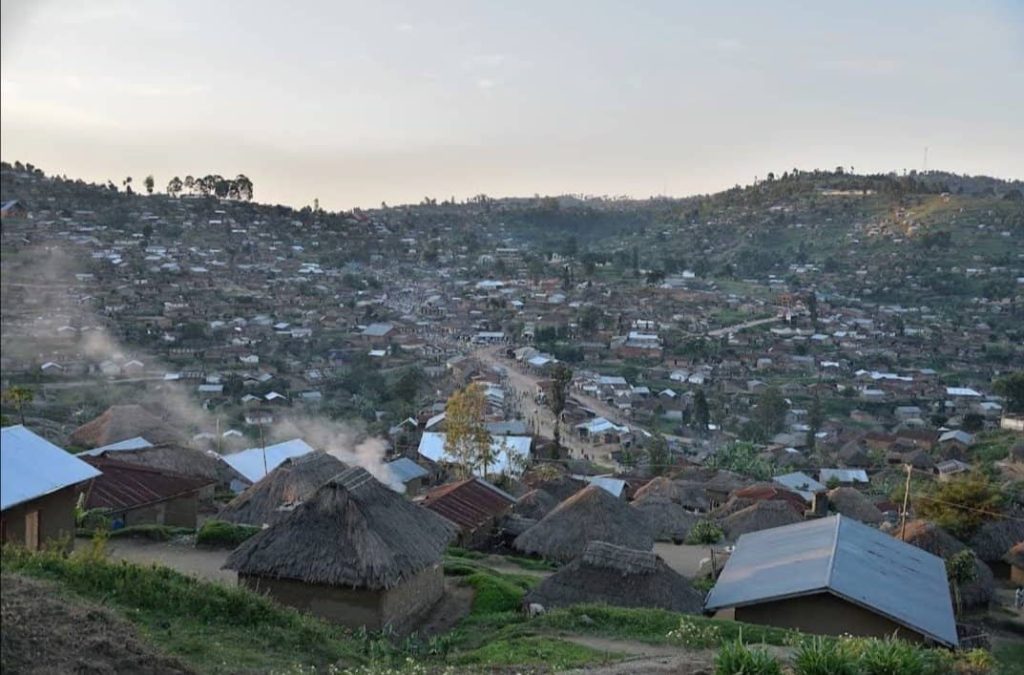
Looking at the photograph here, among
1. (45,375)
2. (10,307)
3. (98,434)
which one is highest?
→ (10,307)

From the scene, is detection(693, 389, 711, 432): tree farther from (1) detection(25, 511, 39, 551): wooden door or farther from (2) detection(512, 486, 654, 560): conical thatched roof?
(1) detection(25, 511, 39, 551): wooden door

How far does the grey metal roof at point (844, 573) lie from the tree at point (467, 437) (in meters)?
11.6

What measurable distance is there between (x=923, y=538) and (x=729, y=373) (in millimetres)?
29340

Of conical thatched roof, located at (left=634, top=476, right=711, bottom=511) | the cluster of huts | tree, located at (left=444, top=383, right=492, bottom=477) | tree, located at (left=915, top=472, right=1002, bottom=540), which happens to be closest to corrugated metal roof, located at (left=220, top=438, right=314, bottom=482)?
the cluster of huts

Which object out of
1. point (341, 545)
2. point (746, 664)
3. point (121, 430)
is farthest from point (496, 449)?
point (746, 664)

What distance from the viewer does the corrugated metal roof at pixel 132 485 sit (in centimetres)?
1434

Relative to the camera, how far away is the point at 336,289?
59781mm

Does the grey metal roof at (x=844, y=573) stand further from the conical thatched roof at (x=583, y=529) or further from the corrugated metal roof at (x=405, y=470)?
the corrugated metal roof at (x=405, y=470)

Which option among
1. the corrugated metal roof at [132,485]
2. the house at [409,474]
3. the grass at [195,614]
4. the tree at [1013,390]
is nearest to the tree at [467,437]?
the house at [409,474]

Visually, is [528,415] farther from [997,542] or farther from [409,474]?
[997,542]

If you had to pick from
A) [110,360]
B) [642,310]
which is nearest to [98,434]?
[110,360]

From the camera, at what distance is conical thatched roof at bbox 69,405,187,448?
22391 millimetres

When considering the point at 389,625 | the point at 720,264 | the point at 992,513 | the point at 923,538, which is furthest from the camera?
the point at 720,264

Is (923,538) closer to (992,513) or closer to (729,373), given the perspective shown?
(992,513)
